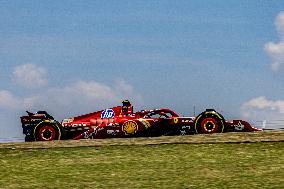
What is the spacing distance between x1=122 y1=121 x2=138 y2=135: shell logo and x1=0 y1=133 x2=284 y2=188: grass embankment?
3281mm

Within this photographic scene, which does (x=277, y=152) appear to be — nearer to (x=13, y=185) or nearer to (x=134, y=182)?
(x=134, y=182)

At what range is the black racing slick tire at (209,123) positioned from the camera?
18516mm

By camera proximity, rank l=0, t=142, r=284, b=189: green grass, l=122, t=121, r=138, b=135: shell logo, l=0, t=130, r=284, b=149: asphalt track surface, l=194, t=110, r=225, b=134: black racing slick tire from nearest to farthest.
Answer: l=0, t=142, r=284, b=189: green grass
l=0, t=130, r=284, b=149: asphalt track surface
l=194, t=110, r=225, b=134: black racing slick tire
l=122, t=121, r=138, b=135: shell logo

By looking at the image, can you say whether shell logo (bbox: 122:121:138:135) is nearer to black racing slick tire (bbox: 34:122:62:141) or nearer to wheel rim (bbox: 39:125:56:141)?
black racing slick tire (bbox: 34:122:62:141)

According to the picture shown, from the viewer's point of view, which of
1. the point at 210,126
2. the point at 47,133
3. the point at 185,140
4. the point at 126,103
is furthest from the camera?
the point at 126,103

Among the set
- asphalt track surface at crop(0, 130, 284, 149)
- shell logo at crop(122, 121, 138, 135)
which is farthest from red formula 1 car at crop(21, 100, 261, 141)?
asphalt track surface at crop(0, 130, 284, 149)

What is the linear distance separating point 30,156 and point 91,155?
6.02 ft

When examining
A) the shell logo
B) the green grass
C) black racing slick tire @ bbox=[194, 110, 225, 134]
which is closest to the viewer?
the green grass

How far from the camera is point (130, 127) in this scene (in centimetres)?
1917

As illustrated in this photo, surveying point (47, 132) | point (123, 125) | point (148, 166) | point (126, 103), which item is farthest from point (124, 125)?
point (148, 166)

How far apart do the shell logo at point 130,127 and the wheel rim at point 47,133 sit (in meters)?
2.77

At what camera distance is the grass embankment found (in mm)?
10520

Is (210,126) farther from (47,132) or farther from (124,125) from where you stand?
(47,132)

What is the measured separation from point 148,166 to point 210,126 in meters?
6.66
